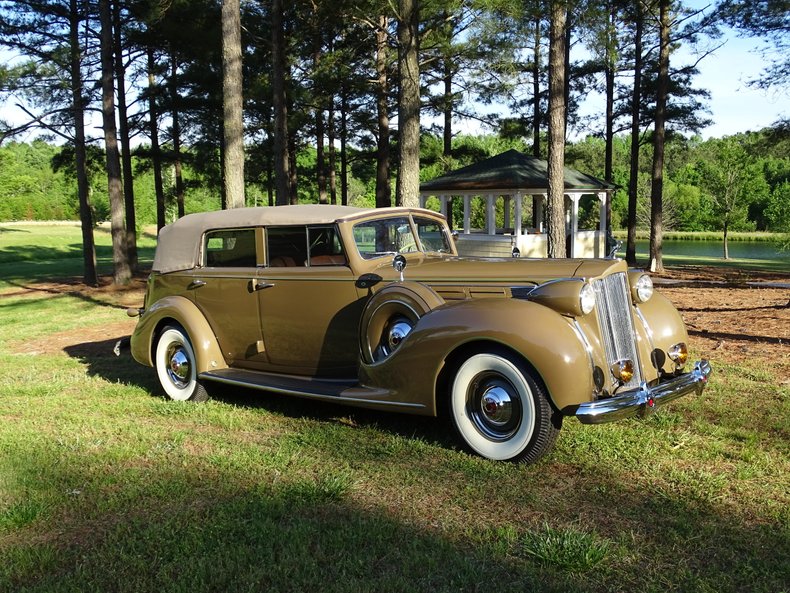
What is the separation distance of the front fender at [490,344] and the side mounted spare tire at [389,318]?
0.59 ft

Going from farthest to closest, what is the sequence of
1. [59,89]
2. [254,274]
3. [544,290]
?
[59,89] → [254,274] → [544,290]

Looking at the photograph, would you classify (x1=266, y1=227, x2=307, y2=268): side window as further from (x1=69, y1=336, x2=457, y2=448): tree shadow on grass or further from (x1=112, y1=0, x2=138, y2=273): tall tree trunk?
(x1=112, y1=0, x2=138, y2=273): tall tree trunk

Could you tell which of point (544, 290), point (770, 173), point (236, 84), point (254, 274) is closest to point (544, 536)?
point (544, 290)

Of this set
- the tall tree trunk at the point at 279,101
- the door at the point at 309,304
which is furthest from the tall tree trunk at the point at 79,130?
the door at the point at 309,304

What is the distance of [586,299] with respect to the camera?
412 centimetres

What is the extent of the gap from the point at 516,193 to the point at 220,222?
1763 cm

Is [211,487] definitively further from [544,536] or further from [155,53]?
[155,53]

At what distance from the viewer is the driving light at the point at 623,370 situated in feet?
13.9

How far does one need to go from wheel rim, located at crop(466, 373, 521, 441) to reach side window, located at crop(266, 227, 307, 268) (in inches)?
80.1

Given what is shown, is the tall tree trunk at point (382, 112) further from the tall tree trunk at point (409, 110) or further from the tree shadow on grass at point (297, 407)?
the tree shadow on grass at point (297, 407)

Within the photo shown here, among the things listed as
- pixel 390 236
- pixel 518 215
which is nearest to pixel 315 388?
pixel 390 236

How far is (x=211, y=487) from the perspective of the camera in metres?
3.95

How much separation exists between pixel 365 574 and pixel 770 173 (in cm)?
8860

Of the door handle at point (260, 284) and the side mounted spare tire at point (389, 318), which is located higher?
the door handle at point (260, 284)
